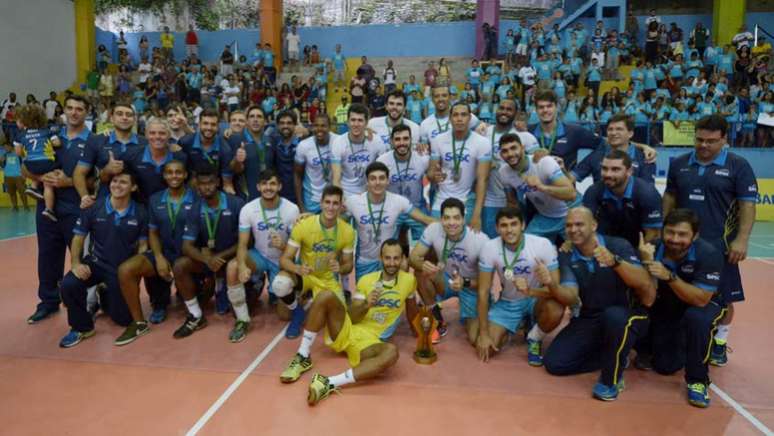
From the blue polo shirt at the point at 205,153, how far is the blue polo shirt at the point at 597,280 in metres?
3.79

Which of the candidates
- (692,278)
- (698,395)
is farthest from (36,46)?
(698,395)

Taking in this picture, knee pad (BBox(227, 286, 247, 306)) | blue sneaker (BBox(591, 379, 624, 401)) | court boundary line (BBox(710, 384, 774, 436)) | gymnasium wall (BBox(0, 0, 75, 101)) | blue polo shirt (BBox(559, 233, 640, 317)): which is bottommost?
court boundary line (BBox(710, 384, 774, 436))

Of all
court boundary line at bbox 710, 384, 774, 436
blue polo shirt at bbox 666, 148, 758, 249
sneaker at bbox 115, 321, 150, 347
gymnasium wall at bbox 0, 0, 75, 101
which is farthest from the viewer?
gymnasium wall at bbox 0, 0, 75, 101

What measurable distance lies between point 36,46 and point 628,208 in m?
24.6

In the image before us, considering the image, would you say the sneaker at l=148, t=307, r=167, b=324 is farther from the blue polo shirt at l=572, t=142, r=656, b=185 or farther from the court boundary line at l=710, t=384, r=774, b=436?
the court boundary line at l=710, t=384, r=774, b=436

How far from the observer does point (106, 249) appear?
551 centimetres

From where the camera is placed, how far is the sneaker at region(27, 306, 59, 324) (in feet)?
19.2

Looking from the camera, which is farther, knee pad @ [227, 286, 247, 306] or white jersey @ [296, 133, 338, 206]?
white jersey @ [296, 133, 338, 206]

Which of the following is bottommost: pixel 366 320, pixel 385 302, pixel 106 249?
pixel 366 320

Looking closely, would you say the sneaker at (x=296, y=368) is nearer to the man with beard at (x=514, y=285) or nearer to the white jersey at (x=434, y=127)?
the man with beard at (x=514, y=285)

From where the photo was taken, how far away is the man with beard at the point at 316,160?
655 cm

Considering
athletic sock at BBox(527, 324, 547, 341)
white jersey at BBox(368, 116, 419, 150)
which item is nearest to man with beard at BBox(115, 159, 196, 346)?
white jersey at BBox(368, 116, 419, 150)

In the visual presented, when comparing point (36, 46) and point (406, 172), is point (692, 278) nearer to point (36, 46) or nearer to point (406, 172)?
point (406, 172)

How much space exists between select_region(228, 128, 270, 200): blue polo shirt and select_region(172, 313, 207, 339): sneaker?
1727 millimetres
